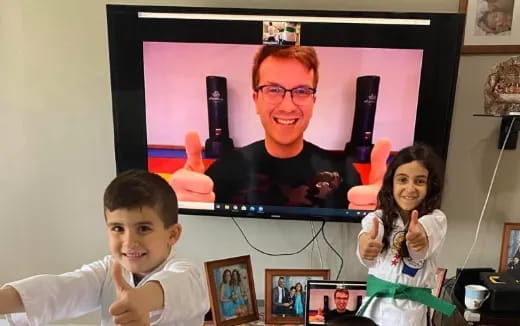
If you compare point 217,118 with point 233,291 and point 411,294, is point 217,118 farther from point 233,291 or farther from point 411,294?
point 411,294

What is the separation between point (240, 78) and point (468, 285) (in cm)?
102

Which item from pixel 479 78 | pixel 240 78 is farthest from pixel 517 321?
pixel 240 78

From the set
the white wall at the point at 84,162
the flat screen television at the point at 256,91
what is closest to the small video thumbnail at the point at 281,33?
the flat screen television at the point at 256,91

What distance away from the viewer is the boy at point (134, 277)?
2.96 ft

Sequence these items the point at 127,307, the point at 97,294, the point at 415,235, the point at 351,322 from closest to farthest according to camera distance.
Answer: the point at 127,307
the point at 351,322
the point at 97,294
the point at 415,235

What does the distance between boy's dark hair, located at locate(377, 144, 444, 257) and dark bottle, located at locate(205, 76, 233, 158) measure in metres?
0.58

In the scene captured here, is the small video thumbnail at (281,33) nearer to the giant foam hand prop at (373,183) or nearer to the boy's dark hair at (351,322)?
the giant foam hand prop at (373,183)

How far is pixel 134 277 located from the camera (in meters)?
1.01

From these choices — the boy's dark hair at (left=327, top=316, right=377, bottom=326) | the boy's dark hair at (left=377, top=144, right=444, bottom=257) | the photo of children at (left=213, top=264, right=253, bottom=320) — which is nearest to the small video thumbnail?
the boy's dark hair at (left=377, top=144, right=444, bottom=257)

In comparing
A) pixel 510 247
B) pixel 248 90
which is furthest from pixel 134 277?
pixel 510 247

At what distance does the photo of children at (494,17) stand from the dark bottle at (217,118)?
0.87 metres

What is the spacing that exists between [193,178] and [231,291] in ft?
1.35

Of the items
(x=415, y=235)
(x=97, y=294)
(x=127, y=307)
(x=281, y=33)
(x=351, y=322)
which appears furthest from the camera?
(x=281, y=33)

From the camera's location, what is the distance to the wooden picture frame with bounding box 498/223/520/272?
171 centimetres
